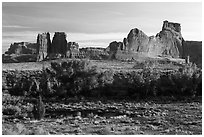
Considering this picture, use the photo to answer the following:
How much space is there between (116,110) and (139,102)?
9.91 feet

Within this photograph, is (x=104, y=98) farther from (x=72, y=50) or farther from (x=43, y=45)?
(x=43, y=45)

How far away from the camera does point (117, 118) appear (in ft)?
46.2

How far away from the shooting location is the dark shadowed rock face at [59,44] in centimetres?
5016

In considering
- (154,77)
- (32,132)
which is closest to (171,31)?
(154,77)

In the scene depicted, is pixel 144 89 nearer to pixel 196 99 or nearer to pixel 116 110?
pixel 196 99

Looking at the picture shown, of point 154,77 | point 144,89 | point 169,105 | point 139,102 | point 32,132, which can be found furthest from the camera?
point 154,77

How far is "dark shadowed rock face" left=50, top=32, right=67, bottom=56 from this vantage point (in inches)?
1975

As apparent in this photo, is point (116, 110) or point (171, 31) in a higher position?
point (171, 31)

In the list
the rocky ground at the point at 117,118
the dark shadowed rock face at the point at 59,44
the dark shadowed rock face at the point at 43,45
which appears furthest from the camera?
the dark shadowed rock face at the point at 43,45

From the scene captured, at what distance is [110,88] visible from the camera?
73.1 ft

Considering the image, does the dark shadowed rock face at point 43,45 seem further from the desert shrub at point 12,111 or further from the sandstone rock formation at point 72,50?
the desert shrub at point 12,111

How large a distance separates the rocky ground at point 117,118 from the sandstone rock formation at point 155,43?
102ft

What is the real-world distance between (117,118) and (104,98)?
701 centimetres

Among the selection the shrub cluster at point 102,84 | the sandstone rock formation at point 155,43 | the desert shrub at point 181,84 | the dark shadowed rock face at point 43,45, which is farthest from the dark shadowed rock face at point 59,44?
the desert shrub at point 181,84
